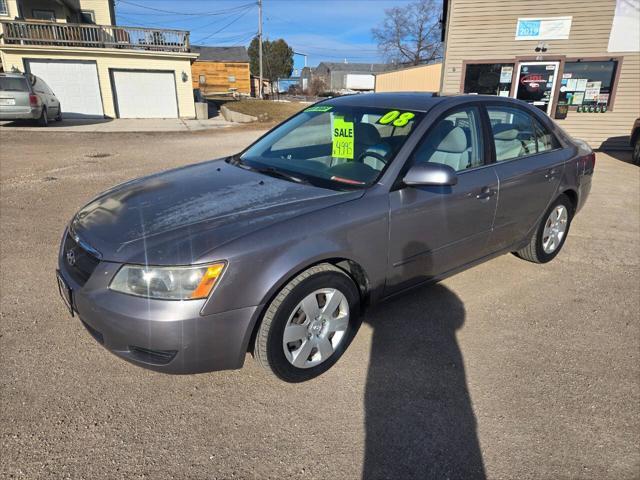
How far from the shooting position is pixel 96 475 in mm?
2121

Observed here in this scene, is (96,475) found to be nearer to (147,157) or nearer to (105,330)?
(105,330)

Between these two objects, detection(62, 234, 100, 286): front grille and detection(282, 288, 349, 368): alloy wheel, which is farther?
detection(282, 288, 349, 368): alloy wheel

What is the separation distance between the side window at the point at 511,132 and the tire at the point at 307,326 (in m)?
1.87

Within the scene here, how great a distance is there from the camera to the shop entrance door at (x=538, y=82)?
13.6 metres

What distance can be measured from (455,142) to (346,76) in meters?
73.3

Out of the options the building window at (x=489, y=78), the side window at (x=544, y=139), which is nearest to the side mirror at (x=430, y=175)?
the side window at (x=544, y=139)

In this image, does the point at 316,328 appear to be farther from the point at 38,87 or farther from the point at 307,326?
the point at 38,87

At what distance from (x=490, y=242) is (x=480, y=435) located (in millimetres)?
1803

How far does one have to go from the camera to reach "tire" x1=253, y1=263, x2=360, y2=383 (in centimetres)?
251

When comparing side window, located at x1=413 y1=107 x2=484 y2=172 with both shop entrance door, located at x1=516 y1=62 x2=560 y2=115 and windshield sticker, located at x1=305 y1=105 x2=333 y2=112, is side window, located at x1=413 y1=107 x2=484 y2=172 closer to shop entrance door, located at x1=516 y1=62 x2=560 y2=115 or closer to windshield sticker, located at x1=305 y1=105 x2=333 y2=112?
windshield sticker, located at x1=305 y1=105 x2=333 y2=112

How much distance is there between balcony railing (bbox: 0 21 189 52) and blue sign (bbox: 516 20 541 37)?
49.3ft

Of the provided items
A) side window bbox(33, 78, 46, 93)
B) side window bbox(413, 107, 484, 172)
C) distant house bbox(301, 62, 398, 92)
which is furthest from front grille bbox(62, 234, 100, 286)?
distant house bbox(301, 62, 398, 92)

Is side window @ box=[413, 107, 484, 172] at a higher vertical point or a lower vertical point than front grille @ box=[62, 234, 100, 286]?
higher

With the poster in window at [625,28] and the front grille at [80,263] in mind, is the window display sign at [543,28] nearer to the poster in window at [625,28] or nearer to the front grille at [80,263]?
the poster in window at [625,28]
